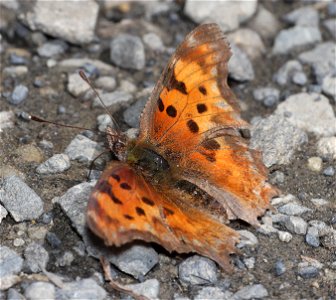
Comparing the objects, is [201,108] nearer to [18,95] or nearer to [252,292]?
[252,292]

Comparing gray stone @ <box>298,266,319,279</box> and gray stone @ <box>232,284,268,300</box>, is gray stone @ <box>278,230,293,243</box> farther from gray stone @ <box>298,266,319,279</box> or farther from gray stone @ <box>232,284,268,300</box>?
gray stone @ <box>232,284,268,300</box>

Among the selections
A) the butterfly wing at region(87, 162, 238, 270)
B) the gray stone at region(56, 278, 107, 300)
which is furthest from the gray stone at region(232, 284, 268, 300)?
the gray stone at region(56, 278, 107, 300)

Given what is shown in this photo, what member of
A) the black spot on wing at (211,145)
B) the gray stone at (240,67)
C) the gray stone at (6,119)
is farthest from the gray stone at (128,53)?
the black spot on wing at (211,145)

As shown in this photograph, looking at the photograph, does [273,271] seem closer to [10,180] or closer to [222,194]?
[222,194]

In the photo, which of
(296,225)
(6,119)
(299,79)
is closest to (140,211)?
(296,225)

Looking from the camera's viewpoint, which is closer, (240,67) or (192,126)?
(192,126)

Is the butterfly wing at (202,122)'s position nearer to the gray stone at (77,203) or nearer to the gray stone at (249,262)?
the gray stone at (249,262)

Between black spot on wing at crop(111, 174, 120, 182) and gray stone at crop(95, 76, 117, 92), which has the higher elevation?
black spot on wing at crop(111, 174, 120, 182)
